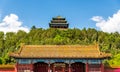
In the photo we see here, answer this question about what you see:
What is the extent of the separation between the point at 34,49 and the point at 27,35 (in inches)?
1841

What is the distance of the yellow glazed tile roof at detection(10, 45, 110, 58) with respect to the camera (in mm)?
36562

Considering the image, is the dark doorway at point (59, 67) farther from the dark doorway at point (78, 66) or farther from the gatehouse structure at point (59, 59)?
the dark doorway at point (78, 66)

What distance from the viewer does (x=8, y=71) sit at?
36.7m

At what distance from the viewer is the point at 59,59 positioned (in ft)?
121

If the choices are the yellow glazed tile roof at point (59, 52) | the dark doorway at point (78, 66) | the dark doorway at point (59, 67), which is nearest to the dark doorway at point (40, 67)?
the dark doorway at point (59, 67)

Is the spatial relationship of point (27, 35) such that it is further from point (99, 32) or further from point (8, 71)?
point (8, 71)

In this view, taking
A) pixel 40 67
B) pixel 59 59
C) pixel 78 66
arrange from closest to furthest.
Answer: pixel 59 59 → pixel 40 67 → pixel 78 66

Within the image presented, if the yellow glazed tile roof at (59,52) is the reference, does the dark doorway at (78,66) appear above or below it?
below

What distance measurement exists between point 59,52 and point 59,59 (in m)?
1.18

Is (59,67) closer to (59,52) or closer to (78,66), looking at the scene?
(59,52)

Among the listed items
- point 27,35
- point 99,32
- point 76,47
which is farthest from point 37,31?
point 76,47

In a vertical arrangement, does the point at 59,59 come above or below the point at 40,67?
above

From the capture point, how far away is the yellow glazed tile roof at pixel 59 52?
3656 cm


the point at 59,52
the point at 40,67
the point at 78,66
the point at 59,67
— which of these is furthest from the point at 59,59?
the point at 78,66
